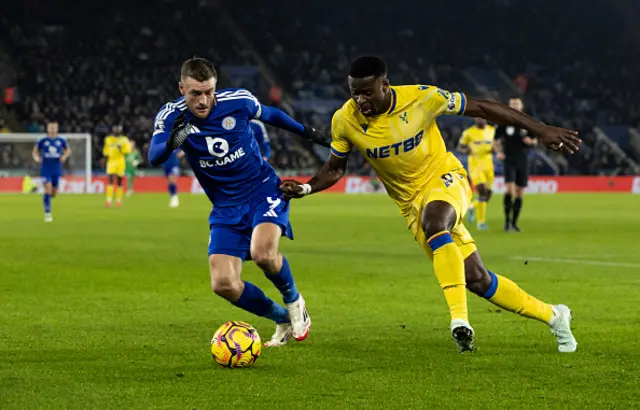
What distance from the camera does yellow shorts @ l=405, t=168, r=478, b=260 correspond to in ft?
22.9

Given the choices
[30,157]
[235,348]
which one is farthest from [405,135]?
[30,157]

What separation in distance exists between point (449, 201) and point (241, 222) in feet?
4.59

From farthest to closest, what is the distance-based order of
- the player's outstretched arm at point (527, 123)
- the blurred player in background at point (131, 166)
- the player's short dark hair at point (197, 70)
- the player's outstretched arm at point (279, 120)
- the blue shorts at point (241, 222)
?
1. the blurred player in background at point (131, 166)
2. the player's outstretched arm at point (279, 120)
3. the blue shorts at point (241, 222)
4. the player's short dark hair at point (197, 70)
5. the player's outstretched arm at point (527, 123)

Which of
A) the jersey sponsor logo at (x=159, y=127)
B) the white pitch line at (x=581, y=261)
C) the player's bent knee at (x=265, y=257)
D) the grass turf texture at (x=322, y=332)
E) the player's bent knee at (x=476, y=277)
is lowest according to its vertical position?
the white pitch line at (x=581, y=261)

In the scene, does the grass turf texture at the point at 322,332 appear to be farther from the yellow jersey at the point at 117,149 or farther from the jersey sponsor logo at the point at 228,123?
the yellow jersey at the point at 117,149

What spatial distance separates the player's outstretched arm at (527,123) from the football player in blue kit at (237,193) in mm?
1333

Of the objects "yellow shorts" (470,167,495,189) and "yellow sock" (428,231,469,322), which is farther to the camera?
"yellow shorts" (470,167,495,189)

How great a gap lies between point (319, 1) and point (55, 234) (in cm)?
3391

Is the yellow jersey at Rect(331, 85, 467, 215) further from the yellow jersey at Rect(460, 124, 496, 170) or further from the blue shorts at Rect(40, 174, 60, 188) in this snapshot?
the blue shorts at Rect(40, 174, 60, 188)

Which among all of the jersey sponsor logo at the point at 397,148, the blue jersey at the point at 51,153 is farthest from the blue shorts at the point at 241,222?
the blue jersey at the point at 51,153

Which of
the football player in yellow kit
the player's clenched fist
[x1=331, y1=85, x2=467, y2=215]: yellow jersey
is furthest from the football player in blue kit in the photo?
[x1=331, y1=85, x2=467, y2=215]: yellow jersey

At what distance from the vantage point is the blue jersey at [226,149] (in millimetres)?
7254

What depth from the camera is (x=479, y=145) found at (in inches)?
858

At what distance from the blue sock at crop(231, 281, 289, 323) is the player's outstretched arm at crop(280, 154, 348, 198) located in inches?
26.3
